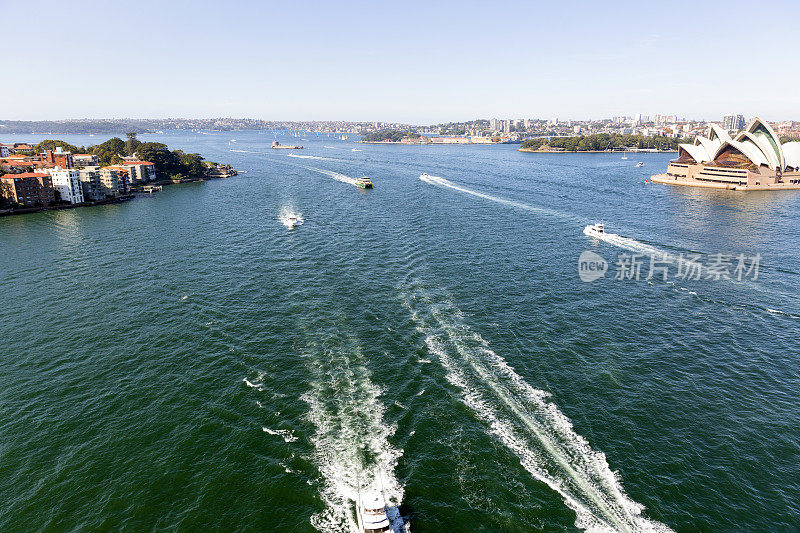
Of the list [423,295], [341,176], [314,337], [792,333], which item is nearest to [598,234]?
[792,333]

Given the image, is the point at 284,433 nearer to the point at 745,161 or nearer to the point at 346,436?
the point at 346,436

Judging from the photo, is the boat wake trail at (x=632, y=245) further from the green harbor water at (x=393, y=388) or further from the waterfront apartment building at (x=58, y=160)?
the waterfront apartment building at (x=58, y=160)

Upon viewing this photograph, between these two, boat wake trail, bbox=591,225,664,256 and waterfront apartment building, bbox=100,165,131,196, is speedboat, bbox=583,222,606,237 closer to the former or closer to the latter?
boat wake trail, bbox=591,225,664,256

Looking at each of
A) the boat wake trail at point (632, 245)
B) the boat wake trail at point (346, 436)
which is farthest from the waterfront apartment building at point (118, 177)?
the boat wake trail at point (632, 245)

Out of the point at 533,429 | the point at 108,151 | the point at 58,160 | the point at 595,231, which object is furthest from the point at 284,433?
the point at 108,151

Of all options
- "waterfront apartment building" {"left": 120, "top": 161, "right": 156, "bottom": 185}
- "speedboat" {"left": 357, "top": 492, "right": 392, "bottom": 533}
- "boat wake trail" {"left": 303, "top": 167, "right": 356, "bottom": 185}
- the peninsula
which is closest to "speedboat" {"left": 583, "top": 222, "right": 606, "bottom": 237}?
"speedboat" {"left": 357, "top": 492, "right": 392, "bottom": 533}

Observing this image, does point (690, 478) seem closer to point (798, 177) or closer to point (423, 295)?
point (423, 295)
